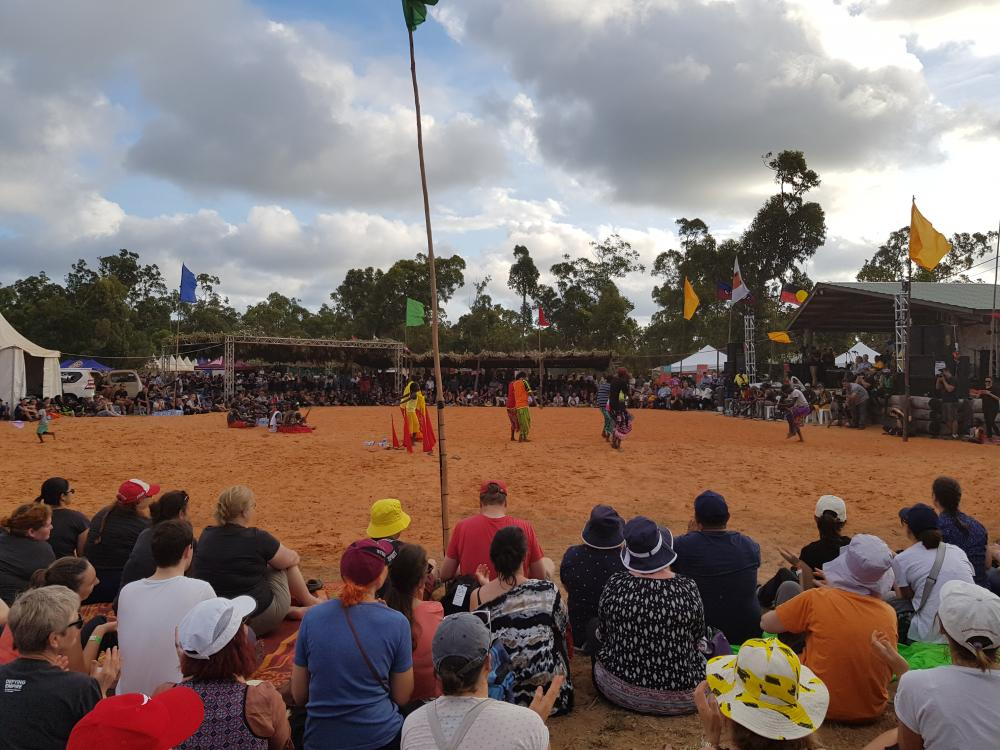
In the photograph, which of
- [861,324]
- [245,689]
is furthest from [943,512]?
[861,324]

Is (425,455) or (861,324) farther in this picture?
(861,324)

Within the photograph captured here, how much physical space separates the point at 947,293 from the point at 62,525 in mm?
28359

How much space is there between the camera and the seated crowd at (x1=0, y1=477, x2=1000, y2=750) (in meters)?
2.05

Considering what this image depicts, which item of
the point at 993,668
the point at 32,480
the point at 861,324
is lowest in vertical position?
the point at 32,480

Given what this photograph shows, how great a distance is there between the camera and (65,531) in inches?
197

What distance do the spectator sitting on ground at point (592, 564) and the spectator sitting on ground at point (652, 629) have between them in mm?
644

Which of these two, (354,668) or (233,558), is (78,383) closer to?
(233,558)

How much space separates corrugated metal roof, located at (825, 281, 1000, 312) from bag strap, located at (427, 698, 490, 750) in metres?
23.5

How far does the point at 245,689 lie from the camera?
233 centimetres

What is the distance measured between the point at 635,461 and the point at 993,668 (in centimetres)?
1090

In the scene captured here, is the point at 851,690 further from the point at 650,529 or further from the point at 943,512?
the point at 943,512

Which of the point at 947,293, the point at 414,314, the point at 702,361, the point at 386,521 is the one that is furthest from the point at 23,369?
the point at 947,293

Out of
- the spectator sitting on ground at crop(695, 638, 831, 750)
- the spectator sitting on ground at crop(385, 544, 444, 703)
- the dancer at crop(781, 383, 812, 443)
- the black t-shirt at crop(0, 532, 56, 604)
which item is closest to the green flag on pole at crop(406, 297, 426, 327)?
the dancer at crop(781, 383, 812, 443)

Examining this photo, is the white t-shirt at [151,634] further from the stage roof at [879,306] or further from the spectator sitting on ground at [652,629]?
the stage roof at [879,306]
